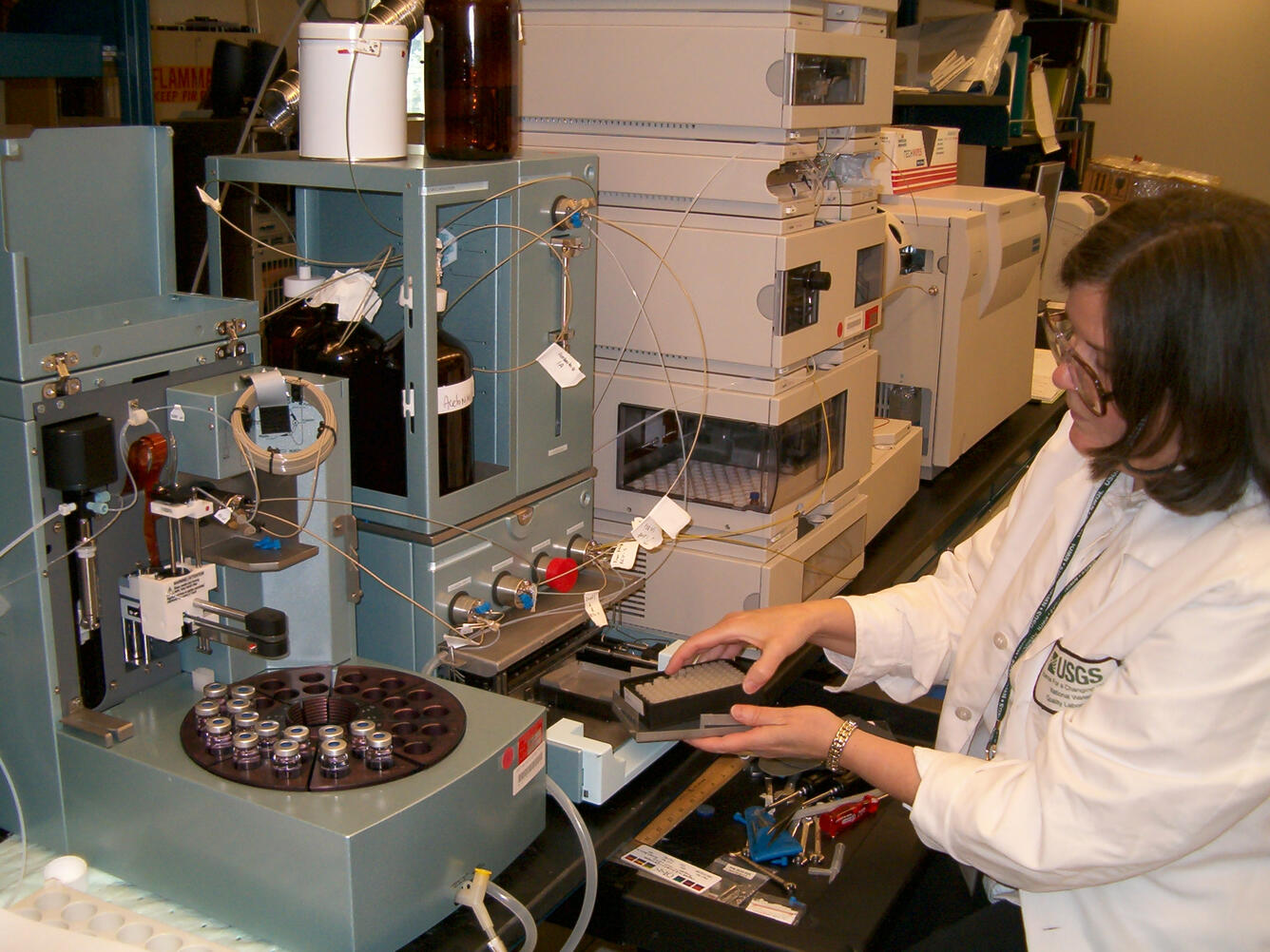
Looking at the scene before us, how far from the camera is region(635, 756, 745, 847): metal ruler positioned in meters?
1.21

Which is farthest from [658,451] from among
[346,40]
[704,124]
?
[346,40]

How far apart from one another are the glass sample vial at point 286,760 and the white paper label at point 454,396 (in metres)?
0.41

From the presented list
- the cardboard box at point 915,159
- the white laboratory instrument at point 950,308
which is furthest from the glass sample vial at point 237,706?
the cardboard box at point 915,159

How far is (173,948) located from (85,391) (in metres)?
0.46

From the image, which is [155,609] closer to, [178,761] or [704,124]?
[178,761]

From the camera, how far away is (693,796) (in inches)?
50.3

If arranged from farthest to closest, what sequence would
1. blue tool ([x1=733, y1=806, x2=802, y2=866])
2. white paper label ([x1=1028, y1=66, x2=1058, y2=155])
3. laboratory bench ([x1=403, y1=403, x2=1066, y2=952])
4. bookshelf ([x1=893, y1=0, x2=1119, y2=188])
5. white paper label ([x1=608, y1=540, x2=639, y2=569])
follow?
white paper label ([x1=1028, y1=66, x2=1058, y2=155]) < bookshelf ([x1=893, y1=0, x2=1119, y2=188]) < white paper label ([x1=608, y1=540, x2=639, y2=569]) < blue tool ([x1=733, y1=806, x2=802, y2=866]) < laboratory bench ([x1=403, y1=403, x2=1066, y2=952])

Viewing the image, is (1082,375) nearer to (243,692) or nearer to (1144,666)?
(1144,666)

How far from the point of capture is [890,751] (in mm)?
1156

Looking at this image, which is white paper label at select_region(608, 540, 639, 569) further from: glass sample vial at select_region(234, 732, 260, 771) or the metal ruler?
glass sample vial at select_region(234, 732, 260, 771)

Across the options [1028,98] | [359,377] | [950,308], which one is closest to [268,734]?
[359,377]

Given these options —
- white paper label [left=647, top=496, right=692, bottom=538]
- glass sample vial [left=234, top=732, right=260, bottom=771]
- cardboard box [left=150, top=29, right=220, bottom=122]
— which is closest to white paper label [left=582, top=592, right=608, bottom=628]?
white paper label [left=647, top=496, right=692, bottom=538]

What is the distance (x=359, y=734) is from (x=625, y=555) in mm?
539

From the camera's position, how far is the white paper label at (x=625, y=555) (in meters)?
1.45
